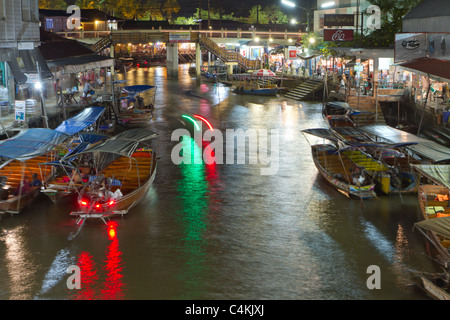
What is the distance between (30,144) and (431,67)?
73.4ft

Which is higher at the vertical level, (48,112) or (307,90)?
(307,90)

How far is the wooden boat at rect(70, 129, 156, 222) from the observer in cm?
1993

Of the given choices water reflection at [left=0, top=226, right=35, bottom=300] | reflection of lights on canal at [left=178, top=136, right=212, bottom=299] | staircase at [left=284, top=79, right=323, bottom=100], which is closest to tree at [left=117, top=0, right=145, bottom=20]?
staircase at [left=284, top=79, right=323, bottom=100]

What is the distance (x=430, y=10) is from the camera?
123ft

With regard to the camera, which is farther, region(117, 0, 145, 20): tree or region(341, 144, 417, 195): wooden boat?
region(117, 0, 145, 20): tree

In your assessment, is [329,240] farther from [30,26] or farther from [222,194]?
[30,26]

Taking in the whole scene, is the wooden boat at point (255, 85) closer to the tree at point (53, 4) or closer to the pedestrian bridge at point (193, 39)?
the pedestrian bridge at point (193, 39)

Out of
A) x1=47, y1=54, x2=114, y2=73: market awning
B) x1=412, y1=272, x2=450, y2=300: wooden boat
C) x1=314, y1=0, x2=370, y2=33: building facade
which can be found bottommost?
x1=412, y1=272, x2=450, y2=300: wooden boat

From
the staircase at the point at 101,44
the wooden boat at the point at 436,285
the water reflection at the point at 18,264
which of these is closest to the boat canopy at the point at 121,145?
the water reflection at the point at 18,264

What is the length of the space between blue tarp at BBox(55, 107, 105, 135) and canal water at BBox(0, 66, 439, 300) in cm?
449

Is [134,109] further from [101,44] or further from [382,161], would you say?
[101,44]

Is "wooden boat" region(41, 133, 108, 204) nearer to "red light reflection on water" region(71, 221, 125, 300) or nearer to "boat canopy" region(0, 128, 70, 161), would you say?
"boat canopy" region(0, 128, 70, 161)

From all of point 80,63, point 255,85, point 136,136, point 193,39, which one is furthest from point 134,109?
point 193,39

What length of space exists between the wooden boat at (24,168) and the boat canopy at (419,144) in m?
14.8
